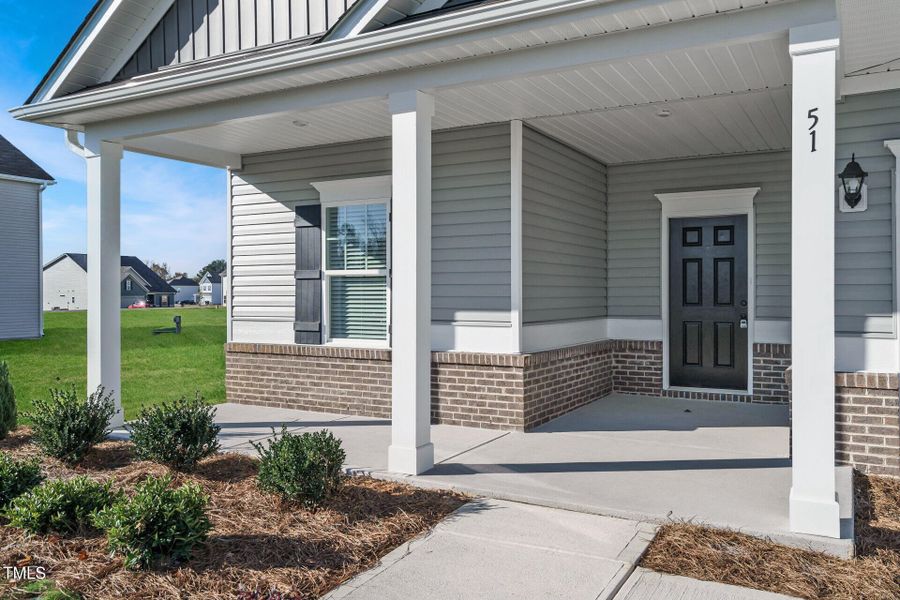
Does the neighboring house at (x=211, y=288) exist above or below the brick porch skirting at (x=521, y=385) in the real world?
above

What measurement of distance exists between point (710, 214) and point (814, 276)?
4.53 m

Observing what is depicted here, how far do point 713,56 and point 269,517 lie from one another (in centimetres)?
401

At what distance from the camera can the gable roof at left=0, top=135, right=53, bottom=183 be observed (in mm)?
18941

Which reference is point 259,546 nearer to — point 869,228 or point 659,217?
point 869,228

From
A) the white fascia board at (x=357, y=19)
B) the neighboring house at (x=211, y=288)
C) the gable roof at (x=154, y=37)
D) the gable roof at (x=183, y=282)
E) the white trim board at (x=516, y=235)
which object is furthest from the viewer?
the gable roof at (x=183, y=282)

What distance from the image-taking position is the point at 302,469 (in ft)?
13.5

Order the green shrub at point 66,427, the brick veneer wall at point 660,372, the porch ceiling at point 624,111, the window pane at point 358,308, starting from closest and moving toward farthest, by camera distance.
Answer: the porch ceiling at point 624,111 → the green shrub at point 66,427 → the brick veneer wall at point 660,372 → the window pane at point 358,308

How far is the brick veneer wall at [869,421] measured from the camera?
4.87 metres

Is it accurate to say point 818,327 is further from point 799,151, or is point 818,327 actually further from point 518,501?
point 518,501

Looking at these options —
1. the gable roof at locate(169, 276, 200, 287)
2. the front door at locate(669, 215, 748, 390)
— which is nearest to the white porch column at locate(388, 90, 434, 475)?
the front door at locate(669, 215, 748, 390)

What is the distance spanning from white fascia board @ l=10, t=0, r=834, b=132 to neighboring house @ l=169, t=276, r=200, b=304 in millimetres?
81026

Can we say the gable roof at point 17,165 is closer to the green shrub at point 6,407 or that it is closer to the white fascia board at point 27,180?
the white fascia board at point 27,180

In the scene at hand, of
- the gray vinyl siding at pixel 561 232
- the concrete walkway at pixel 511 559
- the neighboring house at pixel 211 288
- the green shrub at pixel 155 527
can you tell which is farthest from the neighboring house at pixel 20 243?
the neighboring house at pixel 211 288

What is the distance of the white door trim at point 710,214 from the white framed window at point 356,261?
10.8 feet
